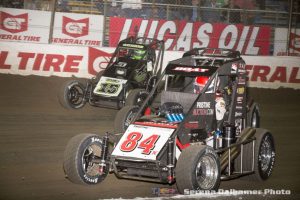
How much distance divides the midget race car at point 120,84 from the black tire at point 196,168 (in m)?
5.17

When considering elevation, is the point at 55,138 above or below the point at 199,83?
below

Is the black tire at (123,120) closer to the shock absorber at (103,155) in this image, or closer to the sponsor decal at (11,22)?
the shock absorber at (103,155)

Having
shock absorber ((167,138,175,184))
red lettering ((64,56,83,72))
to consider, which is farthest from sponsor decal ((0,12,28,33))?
shock absorber ((167,138,175,184))

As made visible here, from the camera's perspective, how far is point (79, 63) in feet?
53.6

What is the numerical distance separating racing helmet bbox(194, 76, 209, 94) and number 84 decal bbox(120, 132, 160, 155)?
1.31 meters

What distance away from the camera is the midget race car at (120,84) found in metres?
12.4

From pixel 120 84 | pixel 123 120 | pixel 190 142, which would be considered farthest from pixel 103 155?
pixel 120 84

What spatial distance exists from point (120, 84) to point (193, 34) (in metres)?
5.39

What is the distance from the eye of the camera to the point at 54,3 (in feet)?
54.4

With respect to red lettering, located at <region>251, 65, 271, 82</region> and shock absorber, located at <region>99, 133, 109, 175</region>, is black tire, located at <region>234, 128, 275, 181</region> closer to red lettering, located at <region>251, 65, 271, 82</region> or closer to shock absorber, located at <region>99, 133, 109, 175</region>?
shock absorber, located at <region>99, 133, 109, 175</region>

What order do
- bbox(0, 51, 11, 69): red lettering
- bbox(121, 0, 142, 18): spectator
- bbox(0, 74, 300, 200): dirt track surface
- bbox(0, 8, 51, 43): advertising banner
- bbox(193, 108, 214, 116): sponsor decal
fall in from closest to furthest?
bbox(0, 74, 300, 200): dirt track surface, bbox(193, 108, 214, 116): sponsor decal, bbox(0, 51, 11, 69): red lettering, bbox(0, 8, 51, 43): advertising banner, bbox(121, 0, 142, 18): spectator

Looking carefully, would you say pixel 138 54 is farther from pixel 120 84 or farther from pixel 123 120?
pixel 123 120

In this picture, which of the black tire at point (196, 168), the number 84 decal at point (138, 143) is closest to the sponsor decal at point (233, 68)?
the black tire at point (196, 168)

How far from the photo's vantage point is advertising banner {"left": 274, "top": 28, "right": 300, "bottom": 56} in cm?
1764
